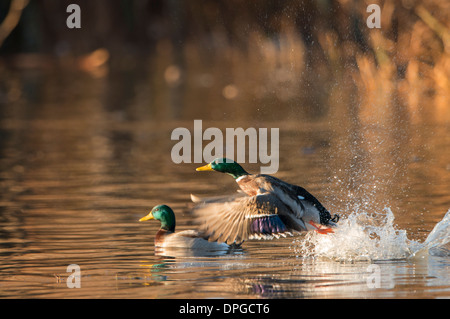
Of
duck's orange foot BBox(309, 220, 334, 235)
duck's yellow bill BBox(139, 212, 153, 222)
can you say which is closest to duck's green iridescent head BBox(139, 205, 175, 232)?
duck's yellow bill BBox(139, 212, 153, 222)

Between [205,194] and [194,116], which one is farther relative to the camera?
[194,116]

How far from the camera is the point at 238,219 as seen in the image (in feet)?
25.0

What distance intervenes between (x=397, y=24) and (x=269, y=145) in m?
5.97

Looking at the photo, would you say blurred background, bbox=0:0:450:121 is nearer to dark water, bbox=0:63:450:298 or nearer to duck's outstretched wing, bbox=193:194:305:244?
dark water, bbox=0:63:450:298

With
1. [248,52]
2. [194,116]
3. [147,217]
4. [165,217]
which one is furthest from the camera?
[248,52]

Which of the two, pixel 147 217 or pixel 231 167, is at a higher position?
pixel 231 167

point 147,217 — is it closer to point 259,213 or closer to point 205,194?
point 205,194

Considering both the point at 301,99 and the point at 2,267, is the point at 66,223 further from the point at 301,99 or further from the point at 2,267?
the point at 301,99

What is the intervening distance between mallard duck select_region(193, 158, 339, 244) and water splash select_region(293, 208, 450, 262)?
14 centimetres

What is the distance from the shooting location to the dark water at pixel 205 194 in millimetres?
6992

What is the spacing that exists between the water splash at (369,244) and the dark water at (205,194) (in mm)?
13

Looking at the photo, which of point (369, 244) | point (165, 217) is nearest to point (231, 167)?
point (165, 217)

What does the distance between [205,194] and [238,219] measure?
3.32 metres

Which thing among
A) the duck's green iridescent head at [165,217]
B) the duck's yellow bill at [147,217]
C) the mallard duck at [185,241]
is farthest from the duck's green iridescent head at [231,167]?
the duck's yellow bill at [147,217]
